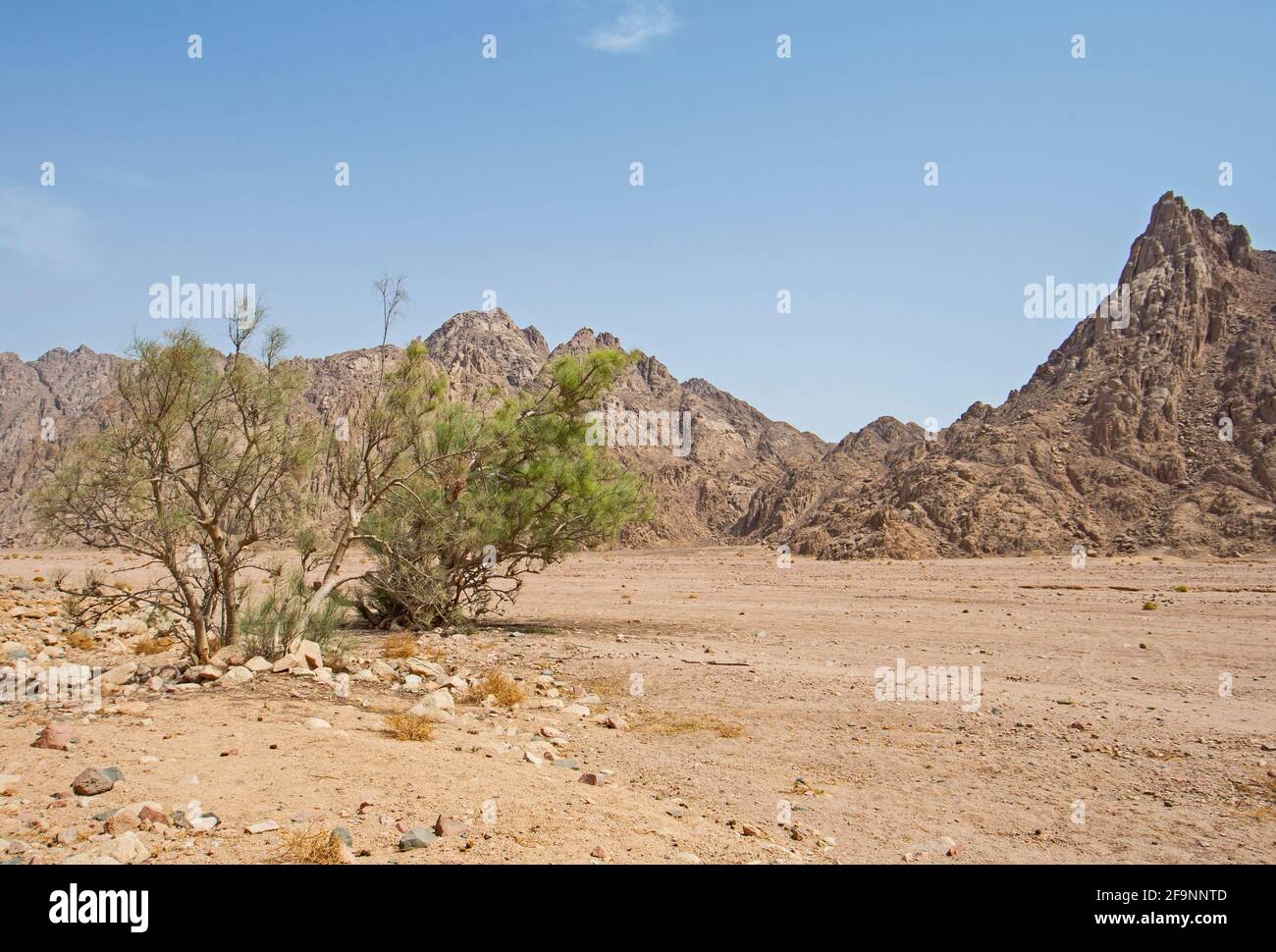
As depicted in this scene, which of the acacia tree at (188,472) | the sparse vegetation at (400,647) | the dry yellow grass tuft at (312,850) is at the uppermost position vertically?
the acacia tree at (188,472)

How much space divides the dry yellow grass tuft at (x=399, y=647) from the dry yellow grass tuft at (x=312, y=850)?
836cm

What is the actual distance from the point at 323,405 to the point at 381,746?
99314mm

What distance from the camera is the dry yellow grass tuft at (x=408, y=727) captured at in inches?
296

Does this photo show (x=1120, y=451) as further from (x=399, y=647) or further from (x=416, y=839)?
(x=416, y=839)

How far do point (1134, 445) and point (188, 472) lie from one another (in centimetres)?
5792

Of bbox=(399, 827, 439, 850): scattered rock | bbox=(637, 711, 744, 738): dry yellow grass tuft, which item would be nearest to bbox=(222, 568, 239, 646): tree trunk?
bbox=(637, 711, 744, 738): dry yellow grass tuft

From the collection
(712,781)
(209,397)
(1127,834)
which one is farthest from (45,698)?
(1127,834)

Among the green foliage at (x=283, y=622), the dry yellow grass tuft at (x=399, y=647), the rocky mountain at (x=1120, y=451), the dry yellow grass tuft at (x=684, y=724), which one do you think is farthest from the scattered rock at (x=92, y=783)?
the rocky mountain at (x=1120, y=451)

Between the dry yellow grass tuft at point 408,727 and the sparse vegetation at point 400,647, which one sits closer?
the dry yellow grass tuft at point 408,727

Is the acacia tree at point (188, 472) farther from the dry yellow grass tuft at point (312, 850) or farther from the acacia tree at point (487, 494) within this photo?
the dry yellow grass tuft at point (312, 850)

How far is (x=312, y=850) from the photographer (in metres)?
4.61

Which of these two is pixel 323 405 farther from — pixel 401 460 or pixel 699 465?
pixel 401 460

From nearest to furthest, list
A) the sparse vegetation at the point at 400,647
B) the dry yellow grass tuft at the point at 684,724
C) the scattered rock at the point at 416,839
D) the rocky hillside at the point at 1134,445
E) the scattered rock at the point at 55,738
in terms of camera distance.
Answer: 1. the scattered rock at the point at 416,839
2. the scattered rock at the point at 55,738
3. the dry yellow grass tuft at the point at 684,724
4. the sparse vegetation at the point at 400,647
5. the rocky hillside at the point at 1134,445

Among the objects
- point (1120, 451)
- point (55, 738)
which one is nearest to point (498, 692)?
point (55, 738)
